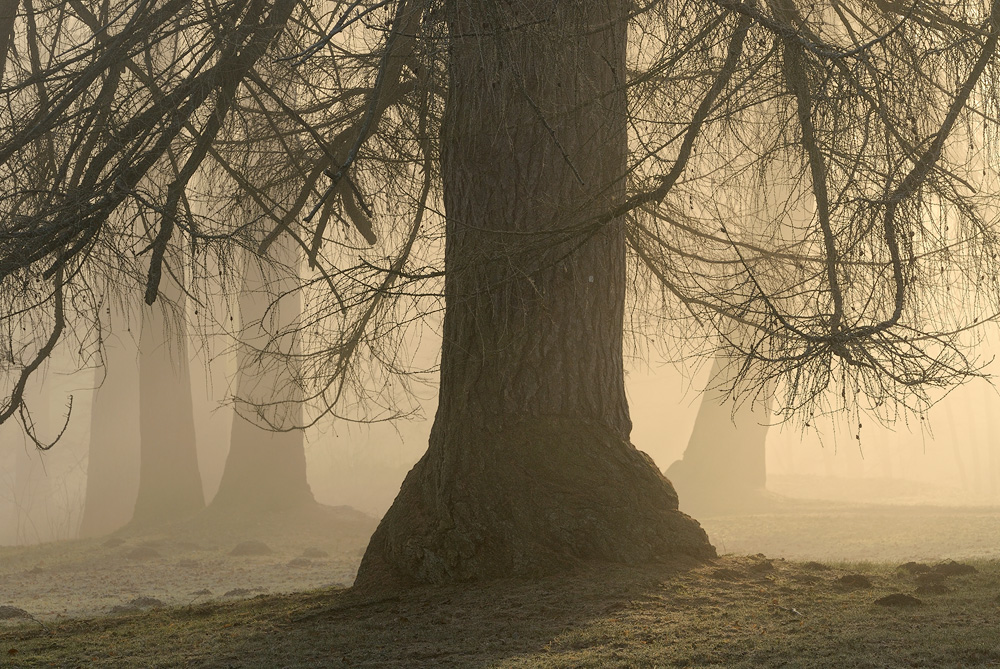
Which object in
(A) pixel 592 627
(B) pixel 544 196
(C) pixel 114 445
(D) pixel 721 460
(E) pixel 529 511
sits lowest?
(A) pixel 592 627

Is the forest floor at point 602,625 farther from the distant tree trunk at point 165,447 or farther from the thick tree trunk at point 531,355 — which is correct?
the distant tree trunk at point 165,447

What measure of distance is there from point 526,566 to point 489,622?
69 centimetres

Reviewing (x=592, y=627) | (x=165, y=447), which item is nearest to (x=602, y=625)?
(x=592, y=627)

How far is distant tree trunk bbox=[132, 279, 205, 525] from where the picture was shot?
15.4 m

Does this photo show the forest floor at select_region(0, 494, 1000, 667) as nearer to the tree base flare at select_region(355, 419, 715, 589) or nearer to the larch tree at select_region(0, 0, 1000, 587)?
the tree base flare at select_region(355, 419, 715, 589)

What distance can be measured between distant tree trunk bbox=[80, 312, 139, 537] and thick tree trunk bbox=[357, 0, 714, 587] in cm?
1423

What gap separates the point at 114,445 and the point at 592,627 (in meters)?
24.4

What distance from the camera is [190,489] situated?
15.7 meters

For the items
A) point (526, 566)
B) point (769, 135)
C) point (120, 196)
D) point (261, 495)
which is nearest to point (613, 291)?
point (769, 135)

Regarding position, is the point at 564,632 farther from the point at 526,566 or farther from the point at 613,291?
the point at 613,291

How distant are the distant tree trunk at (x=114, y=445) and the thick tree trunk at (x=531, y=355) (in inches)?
560

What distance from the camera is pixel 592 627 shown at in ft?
12.6

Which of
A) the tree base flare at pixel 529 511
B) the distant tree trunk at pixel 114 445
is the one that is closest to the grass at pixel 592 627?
the tree base flare at pixel 529 511

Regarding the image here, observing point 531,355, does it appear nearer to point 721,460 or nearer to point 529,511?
point 529,511
